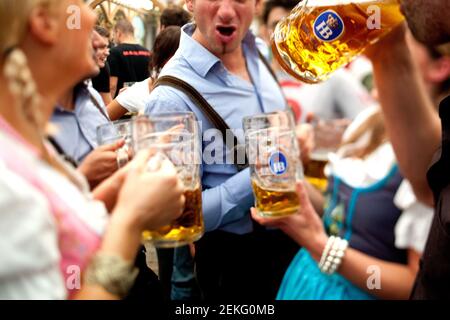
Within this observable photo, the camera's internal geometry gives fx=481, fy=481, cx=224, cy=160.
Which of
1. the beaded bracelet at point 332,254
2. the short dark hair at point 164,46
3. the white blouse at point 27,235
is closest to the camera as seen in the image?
the white blouse at point 27,235

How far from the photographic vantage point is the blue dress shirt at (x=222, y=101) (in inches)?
25.6

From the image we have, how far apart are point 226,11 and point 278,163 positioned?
0.73 ft

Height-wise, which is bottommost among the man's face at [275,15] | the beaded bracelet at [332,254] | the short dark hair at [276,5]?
the beaded bracelet at [332,254]

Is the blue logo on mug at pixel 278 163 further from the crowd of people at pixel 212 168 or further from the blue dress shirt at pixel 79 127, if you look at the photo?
the blue dress shirt at pixel 79 127

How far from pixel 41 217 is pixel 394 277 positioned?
0.64 m

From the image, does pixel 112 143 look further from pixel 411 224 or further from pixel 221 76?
pixel 411 224

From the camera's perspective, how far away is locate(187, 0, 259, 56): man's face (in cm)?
64

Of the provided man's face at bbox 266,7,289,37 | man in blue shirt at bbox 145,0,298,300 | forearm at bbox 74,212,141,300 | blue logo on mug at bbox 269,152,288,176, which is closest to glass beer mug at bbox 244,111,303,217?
blue logo on mug at bbox 269,152,288,176

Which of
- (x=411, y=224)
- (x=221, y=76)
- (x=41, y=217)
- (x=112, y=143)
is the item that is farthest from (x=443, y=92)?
(x=41, y=217)

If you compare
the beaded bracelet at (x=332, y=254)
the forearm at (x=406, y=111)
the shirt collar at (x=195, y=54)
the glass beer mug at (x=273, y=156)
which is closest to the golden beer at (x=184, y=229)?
the glass beer mug at (x=273, y=156)

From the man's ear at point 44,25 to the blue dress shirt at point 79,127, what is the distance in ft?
0.29

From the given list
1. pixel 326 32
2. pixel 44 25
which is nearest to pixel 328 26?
pixel 326 32

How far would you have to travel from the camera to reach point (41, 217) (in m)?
0.36

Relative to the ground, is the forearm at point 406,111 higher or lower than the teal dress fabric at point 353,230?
higher
